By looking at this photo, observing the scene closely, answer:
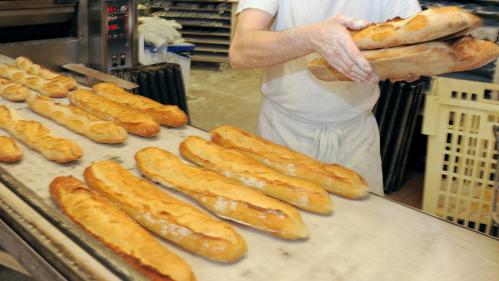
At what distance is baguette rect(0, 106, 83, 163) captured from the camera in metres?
1.49

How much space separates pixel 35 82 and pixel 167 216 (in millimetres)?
1329

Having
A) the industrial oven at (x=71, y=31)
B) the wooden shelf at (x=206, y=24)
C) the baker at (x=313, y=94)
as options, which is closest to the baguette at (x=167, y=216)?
the baker at (x=313, y=94)

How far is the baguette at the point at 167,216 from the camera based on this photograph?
1.08 meters

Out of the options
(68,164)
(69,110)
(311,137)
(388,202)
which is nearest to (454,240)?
(388,202)

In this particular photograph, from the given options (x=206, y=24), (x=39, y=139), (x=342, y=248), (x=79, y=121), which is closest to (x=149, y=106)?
(x=79, y=121)

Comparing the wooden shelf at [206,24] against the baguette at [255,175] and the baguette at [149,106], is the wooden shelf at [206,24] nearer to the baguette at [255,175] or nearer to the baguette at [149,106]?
the baguette at [149,106]

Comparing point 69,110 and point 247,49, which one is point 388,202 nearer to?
point 247,49

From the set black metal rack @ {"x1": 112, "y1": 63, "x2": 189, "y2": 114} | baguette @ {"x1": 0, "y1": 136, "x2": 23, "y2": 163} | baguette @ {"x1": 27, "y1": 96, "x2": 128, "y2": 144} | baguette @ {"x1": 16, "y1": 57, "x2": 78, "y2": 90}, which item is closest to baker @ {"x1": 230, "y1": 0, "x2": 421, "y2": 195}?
baguette @ {"x1": 27, "y1": 96, "x2": 128, "y2": 144}

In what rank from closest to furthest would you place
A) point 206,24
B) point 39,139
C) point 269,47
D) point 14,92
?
point 269,47 < point 39,139 < point 14,92 < point 206,24

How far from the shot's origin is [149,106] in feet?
6.21

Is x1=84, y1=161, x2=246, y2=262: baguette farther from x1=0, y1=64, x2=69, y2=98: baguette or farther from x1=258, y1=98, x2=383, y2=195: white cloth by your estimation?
x1=0, y1=64, x2=69, y2=98: baguette

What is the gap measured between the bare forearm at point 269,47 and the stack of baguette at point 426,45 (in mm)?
145

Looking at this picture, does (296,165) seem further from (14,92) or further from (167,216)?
(14,92)

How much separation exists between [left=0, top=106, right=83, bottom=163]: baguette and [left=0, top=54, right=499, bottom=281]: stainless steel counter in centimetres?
12
